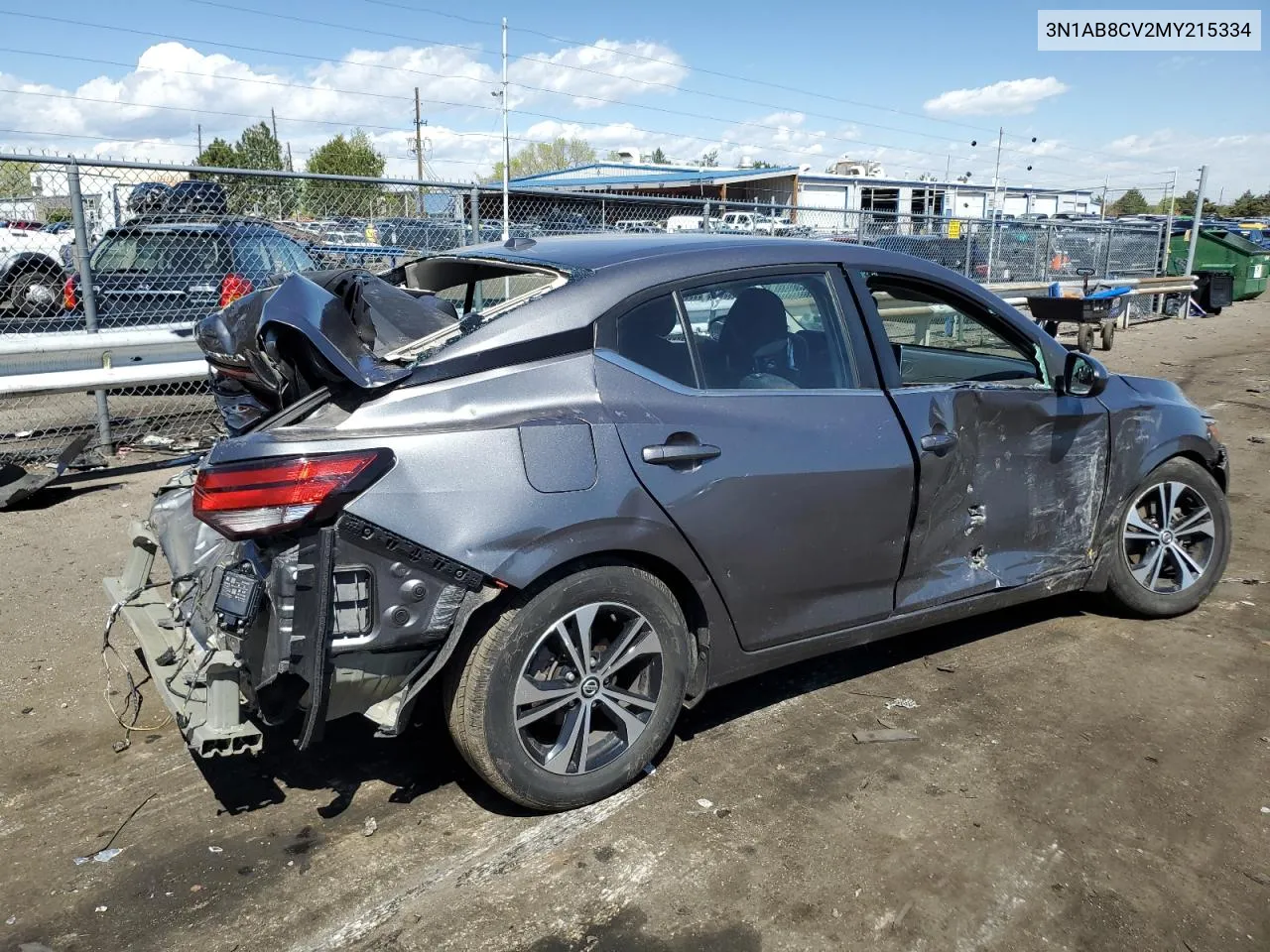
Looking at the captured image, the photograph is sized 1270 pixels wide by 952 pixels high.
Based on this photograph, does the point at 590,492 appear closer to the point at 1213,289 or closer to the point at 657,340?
the point at 657,340

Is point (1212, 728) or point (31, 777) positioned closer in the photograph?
point (31, 777)

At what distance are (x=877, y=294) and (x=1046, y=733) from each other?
5.76 ft

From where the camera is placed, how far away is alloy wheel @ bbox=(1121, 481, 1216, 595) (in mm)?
4645

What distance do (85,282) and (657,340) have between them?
5.77m

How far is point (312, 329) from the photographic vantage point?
2879mm

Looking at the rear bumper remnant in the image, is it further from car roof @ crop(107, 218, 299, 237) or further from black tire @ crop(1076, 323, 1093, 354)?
black tire @ crop(1076, 323, 1093, 354)

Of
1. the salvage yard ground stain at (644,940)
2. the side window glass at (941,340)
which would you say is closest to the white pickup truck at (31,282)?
the side window glass at (941,340)

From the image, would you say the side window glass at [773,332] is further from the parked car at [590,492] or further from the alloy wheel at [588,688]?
the alloy wheel at [588,688]

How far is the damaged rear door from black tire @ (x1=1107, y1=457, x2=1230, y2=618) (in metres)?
0.23

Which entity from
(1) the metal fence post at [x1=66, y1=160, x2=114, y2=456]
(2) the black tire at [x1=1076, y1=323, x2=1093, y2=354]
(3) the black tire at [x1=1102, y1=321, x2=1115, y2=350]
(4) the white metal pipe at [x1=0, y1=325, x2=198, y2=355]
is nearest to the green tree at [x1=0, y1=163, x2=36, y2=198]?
(1) the metal fence post at [x1=66, y1=160, x2=114, y2=456]

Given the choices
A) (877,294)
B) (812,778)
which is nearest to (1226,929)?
(812,778)

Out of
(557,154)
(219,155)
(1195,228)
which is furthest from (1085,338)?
(557,154)

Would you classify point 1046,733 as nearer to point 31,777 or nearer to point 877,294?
point 877,294

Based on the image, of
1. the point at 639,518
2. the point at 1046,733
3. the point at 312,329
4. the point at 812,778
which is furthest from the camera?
the point at 1046,733
